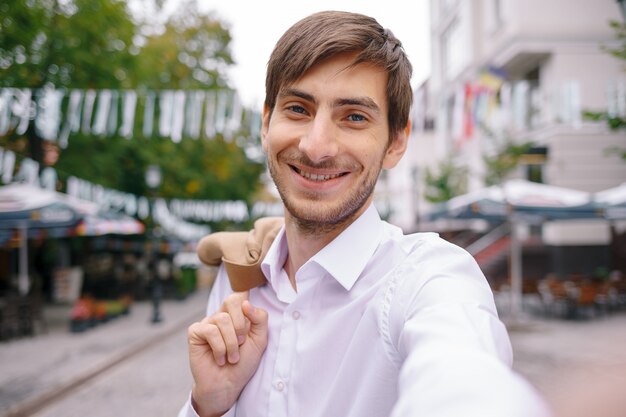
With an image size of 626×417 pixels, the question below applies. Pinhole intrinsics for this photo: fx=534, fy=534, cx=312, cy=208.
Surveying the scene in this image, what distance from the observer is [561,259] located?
19.7 m

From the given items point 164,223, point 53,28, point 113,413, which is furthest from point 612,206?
point 164,223

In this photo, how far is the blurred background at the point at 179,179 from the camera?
9.10 metres

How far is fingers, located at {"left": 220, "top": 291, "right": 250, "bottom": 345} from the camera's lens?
1.36 metres

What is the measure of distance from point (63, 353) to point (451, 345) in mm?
9882

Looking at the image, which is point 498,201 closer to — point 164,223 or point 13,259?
point 164,223

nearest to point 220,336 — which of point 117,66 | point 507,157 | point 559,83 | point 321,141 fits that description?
point 321,141

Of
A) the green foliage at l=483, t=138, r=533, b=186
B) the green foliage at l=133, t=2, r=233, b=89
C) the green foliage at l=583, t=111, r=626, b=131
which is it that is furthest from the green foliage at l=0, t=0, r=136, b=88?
the green foliage at l=483, t=138, r=533, b=186

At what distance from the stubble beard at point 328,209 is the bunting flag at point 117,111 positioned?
10.8m

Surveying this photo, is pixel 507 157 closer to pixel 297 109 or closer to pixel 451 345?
pixel 297 109

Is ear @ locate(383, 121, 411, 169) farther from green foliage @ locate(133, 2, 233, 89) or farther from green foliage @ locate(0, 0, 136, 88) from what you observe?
green foliage @ locate(133, 2, 233, 89)

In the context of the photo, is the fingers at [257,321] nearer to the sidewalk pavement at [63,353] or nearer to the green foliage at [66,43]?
the sidewalk pavement at [63,353]

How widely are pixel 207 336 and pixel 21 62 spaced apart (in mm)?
13492

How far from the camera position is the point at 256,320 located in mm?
1408

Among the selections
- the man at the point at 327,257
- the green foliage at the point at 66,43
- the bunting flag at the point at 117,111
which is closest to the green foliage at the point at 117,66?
the green foliage at the point at 66,43
